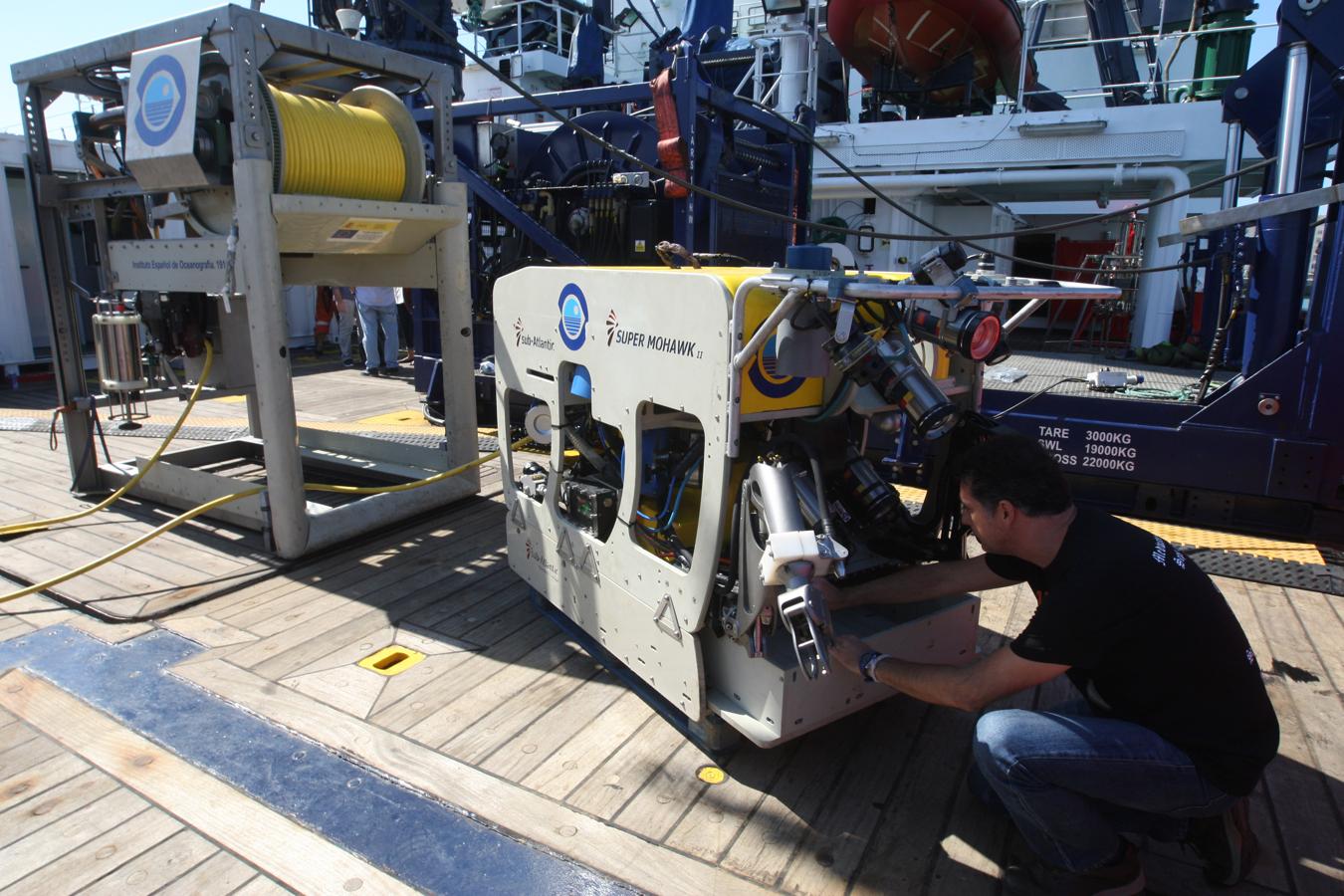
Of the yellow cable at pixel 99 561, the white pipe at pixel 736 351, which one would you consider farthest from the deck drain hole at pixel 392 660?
the white pipe at pixel 736 351

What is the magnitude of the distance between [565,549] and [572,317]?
3.09ft

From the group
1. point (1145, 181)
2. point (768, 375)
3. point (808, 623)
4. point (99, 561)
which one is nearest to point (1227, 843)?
point (808, 623)

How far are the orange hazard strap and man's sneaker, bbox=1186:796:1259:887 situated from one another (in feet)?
18.7

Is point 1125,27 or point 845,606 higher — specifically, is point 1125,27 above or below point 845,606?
above

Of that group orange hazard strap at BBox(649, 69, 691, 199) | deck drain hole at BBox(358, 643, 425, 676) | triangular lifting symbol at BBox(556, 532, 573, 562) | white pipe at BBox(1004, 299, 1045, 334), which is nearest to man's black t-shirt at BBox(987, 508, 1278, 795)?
white pipe at BBox(1004, 299, 1045, 334)

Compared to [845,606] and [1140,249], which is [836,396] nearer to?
[845,606]

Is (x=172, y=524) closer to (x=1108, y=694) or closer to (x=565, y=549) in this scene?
(x=565, y=549)

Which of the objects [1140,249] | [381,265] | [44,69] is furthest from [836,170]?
[44,69]

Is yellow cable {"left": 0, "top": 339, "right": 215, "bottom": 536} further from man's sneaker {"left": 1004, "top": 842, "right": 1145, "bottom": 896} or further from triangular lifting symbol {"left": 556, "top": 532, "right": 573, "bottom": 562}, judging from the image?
man's sneaker {"left": 1004, "top": 842, "right": 1145, "bottom": 896}

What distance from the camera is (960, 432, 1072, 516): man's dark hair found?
212 centimetres

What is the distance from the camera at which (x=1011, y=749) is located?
6.97ft

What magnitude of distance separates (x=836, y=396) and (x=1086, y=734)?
1155mm

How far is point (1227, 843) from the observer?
86.3 inches

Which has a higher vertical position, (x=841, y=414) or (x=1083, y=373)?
(x=841, y=414)
